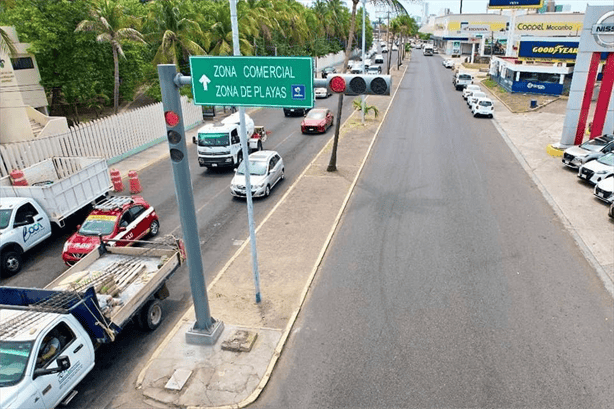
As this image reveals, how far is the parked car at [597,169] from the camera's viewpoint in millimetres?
Answer: 19970

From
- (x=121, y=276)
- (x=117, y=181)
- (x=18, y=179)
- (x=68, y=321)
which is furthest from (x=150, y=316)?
(x=117, y=181)

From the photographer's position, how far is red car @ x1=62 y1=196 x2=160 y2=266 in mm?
13711

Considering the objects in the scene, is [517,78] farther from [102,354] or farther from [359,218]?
[102,354]

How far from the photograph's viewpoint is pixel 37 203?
15.1m

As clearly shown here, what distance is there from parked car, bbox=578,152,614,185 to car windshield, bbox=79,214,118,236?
832 inches

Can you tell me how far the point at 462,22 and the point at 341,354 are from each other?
10494cm

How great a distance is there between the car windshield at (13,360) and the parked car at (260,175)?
11.8 meters

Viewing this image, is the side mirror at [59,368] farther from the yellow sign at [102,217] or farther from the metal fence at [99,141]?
the metal fence at [99,141]

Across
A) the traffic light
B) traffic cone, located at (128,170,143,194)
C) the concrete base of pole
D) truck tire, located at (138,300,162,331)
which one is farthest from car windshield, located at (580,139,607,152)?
traffic cone, located at (128,170,143,194)

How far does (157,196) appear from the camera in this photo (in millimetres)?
20266

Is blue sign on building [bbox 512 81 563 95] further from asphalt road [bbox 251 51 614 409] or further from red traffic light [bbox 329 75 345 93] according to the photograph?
red traffic light [bbox 329 75 345 93]

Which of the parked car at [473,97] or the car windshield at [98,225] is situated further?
the parked car at [473,97]

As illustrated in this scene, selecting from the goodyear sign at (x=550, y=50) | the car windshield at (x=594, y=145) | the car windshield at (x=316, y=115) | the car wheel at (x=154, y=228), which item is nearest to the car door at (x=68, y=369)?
the car wheel at (x=154, y=228)

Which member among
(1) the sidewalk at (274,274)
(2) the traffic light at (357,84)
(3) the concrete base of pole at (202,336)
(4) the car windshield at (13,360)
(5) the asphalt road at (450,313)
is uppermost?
(2) the traffic light at (357,84)
